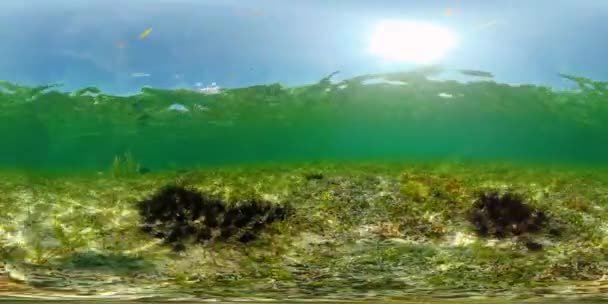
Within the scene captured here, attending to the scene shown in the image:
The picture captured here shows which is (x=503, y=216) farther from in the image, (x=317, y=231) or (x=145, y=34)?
(x=145, y=34)

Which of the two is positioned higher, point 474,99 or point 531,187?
point 474,99

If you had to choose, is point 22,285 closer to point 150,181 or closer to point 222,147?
point 150,181

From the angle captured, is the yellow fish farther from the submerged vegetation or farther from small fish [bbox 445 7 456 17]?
small fish [bbox 445 7 456 17]

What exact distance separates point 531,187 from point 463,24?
2.51m

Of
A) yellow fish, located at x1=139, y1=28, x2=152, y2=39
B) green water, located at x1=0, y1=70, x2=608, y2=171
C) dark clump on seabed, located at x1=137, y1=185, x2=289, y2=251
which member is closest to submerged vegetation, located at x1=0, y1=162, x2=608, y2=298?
dark clump on seabed, located at x1=137, y1=185, x2=289, y2=251

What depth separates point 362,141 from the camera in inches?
488

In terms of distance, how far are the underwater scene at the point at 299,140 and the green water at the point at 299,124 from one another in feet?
0.08

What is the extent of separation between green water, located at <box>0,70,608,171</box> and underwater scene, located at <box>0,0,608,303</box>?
2cm

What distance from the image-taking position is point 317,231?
12172mm

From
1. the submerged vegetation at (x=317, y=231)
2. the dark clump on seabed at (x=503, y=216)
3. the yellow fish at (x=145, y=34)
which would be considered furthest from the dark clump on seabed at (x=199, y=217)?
the dark clump on seabed at (x=503, y=216)

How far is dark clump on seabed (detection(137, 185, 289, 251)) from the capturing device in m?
12.0

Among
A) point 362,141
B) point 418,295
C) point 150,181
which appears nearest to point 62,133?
point 150,181

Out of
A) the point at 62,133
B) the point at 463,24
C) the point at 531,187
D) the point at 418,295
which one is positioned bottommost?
the point at 418,295

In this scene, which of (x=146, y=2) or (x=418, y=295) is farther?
(x=146, y=2)
